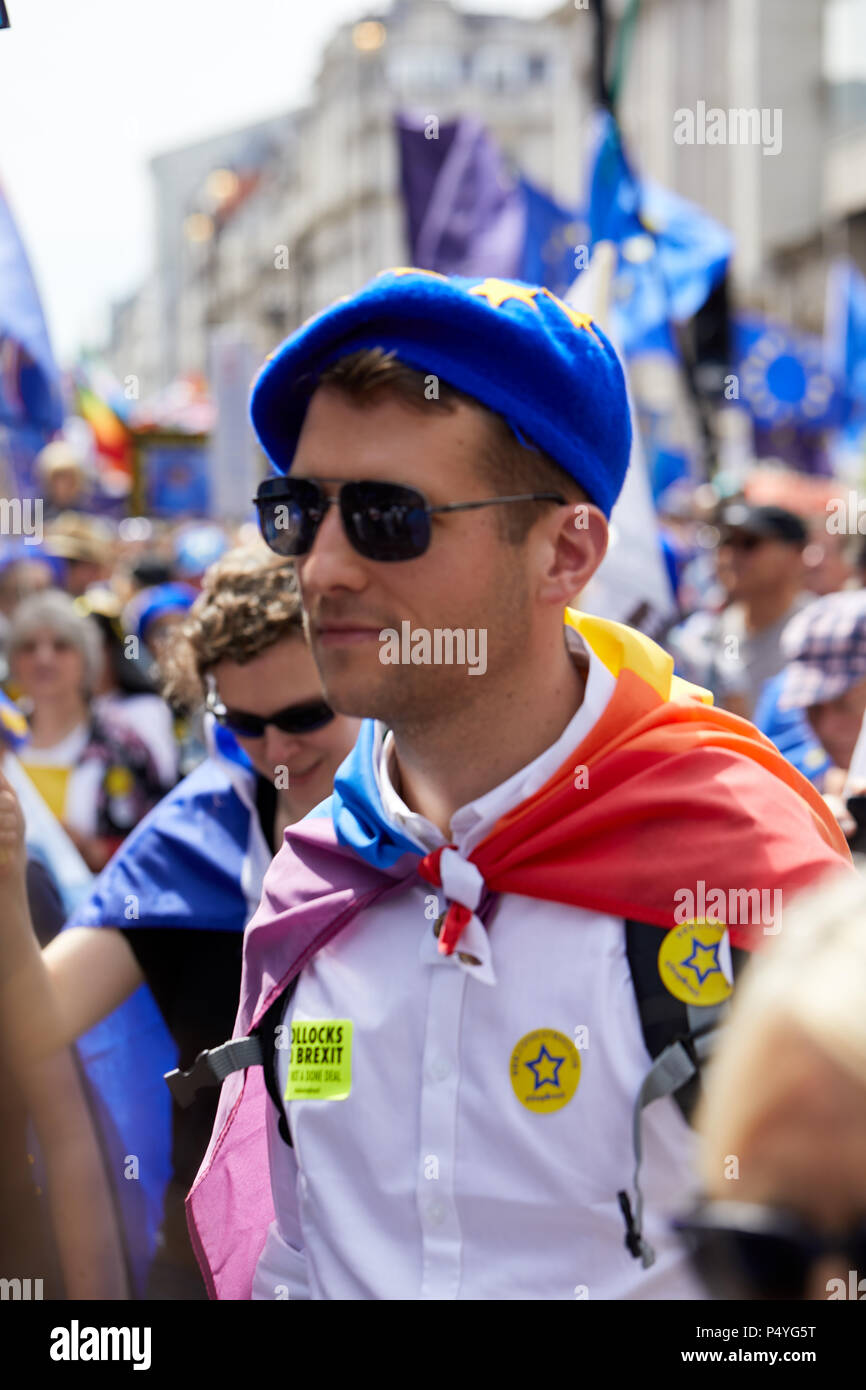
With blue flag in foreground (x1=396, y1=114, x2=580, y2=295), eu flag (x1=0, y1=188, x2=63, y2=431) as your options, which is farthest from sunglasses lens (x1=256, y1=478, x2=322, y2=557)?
blue flag in foreground (x1=396, y1=114, x2=580, y2=295)

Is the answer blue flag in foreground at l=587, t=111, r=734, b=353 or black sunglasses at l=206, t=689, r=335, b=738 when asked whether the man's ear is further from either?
blue flag in foreground at l=587, t=111, r=734, b=353

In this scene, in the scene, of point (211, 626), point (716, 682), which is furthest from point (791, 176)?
point (211, 626)

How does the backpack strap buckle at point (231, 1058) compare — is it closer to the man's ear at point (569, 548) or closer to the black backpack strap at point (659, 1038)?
the black backpack strap at point (659, 1038)

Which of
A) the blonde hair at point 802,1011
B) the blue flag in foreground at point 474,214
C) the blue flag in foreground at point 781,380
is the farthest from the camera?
Result: the blue flag in foreground at point 781,380

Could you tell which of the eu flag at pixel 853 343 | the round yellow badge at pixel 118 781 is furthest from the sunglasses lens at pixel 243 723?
the eu flag at pixel 853 343

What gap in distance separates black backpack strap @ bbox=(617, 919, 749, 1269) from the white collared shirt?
0.02 m

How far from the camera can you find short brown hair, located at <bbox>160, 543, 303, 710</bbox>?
8.52 ft

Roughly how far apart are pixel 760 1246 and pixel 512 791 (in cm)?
80

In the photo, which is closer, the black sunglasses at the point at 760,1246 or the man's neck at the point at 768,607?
the black sunglasses at the point at 760,1246

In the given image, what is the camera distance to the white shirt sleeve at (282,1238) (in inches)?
69.8

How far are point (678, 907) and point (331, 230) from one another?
67.2 meters

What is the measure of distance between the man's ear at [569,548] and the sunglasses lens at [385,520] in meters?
0.15

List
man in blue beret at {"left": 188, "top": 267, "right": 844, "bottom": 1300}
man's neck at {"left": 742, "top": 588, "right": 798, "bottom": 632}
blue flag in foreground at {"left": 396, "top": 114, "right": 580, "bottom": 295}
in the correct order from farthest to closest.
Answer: blue flag in foreground at {"left": 396, "top": 114, "right": 580, "bottom": 295} → man's neck at {"left": 742, "top": 588, "right": 798, "bottom": 632} → man in blue beret at {"left": 188, "top": 267, "right": 844, "bottom": 1300}

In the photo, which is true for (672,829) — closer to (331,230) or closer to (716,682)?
(716,682)
